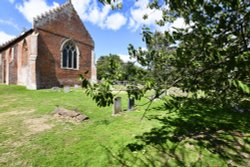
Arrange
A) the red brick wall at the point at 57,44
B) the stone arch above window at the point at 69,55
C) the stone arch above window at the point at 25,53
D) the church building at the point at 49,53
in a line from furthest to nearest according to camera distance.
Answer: the stone arch above window at the point at 69,55 → the stone arch above window at the point at 25,53 → the red brick wall at the point at 57,44 → the church building at the point at 49,53

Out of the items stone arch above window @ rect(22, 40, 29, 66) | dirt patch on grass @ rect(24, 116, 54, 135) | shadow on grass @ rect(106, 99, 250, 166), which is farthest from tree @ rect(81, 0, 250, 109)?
stone arch above window @ rect(22, 40, 29, 66)

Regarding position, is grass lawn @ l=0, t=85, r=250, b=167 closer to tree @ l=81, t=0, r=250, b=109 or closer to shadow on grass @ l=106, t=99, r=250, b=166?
shadow on grass @ l=106, t=99, r=250, b=166

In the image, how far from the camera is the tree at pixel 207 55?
3.70m

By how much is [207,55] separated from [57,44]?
30.5 m

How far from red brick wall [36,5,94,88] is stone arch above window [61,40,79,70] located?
0.58 metres

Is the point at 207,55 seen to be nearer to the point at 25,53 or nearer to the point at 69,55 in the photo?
the point at 25,53

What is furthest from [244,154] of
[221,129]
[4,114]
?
[4,114]

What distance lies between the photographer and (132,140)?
25.7ft

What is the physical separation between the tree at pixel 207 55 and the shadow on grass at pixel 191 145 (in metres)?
0.53

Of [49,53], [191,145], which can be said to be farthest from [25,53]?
[191,145]

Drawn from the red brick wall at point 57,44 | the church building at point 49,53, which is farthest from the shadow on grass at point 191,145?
the red brick wall at point 57,44

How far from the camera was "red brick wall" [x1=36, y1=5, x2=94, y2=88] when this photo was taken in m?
29.5

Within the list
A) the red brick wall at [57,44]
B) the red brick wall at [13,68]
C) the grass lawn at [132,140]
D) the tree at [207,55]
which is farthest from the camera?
the red brick wall at [13,68]

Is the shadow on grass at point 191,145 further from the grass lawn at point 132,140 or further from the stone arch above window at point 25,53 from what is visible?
the stone arch above window at point 25,53
